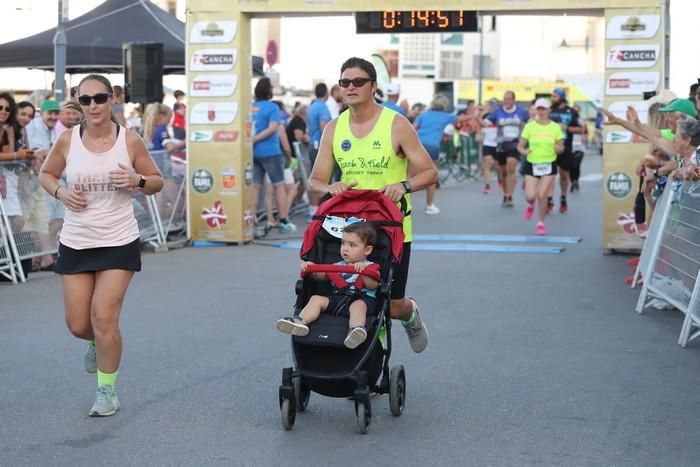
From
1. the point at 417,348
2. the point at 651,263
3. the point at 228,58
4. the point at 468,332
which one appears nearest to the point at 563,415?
the point at 417,348

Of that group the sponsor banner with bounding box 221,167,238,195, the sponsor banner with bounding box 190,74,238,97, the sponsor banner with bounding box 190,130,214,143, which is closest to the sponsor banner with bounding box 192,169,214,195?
the sponsor banner with bounding box 221,167,238,195

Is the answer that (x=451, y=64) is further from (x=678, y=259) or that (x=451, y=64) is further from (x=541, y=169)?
(x=678, y=259)

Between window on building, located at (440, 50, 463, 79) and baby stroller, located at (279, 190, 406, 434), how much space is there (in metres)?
71.2

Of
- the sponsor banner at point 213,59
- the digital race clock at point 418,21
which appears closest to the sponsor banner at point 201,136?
the sponsor banner at point 213,59

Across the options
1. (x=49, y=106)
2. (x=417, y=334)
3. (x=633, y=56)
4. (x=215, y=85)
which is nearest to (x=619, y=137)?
(x=633, y=56)

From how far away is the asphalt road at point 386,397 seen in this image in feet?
19.3

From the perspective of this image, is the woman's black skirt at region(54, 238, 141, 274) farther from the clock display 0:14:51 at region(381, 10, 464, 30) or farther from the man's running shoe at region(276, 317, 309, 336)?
the clock display 0:14:51 at region(381, 10, 464, 30)

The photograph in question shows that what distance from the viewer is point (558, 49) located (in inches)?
3029

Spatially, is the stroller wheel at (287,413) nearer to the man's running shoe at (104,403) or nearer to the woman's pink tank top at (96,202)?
the man's running shoe at (104,403)

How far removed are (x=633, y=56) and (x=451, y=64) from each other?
6446 centimetres

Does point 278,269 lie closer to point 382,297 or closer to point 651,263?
point 651,263

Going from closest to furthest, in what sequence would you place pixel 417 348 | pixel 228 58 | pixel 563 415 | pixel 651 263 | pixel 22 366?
1. pixel 563 415
2. pixel 417 348
3. pixel 22 366
4. pixel 651 263
5. pixel 228 58

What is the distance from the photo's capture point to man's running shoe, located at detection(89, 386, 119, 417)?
6516 mm

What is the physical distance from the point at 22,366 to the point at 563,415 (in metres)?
3.53
